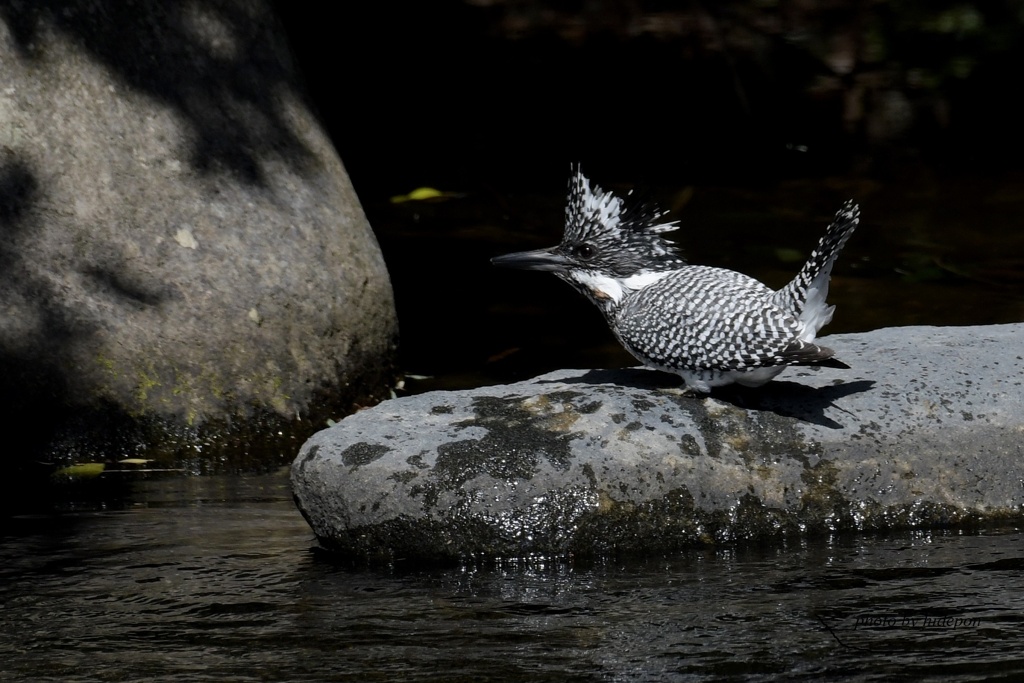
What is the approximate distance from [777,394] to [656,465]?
682 millimetres

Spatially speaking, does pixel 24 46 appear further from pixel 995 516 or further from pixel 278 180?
pixel 995 516

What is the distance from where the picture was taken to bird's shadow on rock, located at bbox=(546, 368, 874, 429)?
15.8 ft

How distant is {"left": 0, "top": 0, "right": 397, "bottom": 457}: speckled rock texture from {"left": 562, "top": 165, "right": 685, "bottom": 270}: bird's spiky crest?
143 centimetres

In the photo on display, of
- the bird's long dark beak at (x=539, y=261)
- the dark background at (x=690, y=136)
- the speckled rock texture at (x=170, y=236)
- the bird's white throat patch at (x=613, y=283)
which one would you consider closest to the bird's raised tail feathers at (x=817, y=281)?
the bird's white throat patch at (x=613, y=283)

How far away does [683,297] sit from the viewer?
4.76 m

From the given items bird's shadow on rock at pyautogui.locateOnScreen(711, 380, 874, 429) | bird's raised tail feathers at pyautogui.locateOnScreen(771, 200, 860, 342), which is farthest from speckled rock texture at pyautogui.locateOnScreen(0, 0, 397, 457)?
bird's raised tail feathers at pyautogui.locateOnScreen(771, 200, 860, 342)

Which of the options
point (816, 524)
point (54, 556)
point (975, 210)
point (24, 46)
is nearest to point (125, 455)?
point (54, 556)

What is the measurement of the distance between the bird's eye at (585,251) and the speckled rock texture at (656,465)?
517 mm

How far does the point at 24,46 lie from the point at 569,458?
315 centimetres

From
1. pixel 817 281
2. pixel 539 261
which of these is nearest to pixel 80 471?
pixel 539 261

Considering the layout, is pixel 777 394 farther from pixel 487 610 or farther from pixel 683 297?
pixel 487 610

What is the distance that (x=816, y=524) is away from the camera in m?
4.61

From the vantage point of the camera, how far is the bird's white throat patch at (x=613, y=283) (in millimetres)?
5055

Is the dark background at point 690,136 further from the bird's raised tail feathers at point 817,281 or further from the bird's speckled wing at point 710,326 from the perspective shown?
the bird's raised tail feathers at point 817,281
